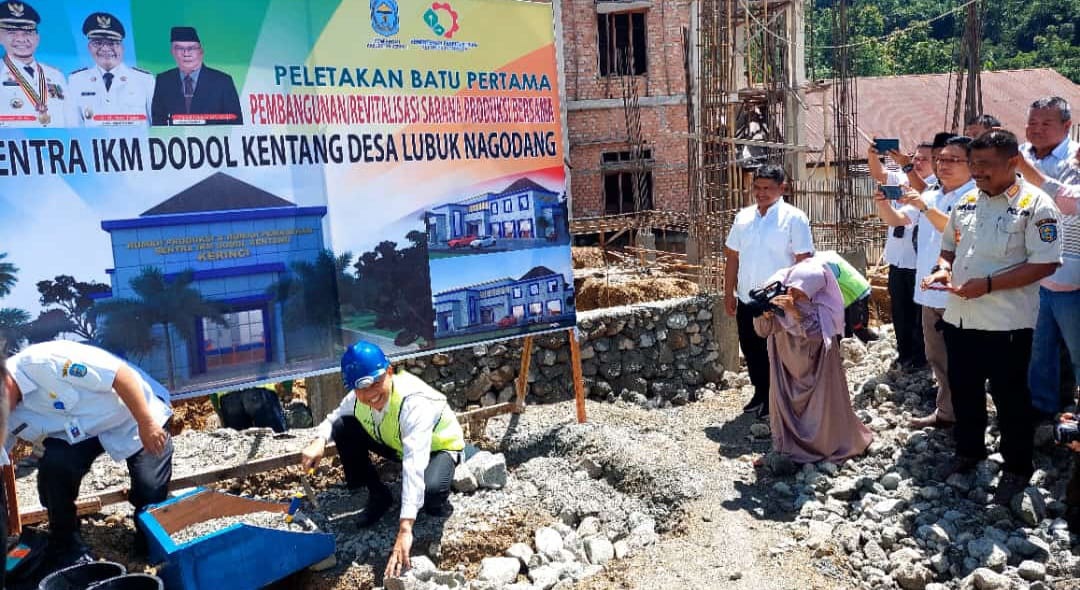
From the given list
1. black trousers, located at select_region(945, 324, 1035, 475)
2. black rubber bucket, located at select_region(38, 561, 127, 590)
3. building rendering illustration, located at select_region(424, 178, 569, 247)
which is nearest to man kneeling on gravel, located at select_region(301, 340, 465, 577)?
black rubber bucket, located at select_region(38, 561, 127, 590)

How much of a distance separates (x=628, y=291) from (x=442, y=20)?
659cm

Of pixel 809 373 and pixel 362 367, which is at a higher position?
pixel 362 367

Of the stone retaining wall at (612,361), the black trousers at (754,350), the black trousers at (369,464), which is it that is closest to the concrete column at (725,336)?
the stone retaining wall at (612,361)

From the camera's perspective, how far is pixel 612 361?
7480 millimetres

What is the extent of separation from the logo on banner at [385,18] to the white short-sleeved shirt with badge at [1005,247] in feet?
10.7

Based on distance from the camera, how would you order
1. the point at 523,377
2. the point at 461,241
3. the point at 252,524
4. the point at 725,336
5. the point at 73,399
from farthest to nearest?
the point at 725,336
the point at 523,377
the point at 461,241
the point at 252,524
the point at 73,399

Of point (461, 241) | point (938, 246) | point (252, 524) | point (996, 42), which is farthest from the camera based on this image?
point (996, 42)

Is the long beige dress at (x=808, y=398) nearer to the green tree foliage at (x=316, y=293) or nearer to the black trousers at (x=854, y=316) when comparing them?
the black trousers at (x=854, y=316)

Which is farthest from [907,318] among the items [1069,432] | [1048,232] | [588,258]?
[588,258]

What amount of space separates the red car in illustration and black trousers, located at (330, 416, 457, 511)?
128 centimetres

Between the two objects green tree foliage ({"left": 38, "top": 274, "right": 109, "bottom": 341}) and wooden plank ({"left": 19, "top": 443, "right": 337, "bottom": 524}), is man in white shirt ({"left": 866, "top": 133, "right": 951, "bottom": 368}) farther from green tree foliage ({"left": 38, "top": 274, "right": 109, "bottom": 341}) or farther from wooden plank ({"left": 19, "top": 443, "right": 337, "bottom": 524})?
green tree foliage ({"left": 38, "top": 274, "right": 109, "bottom": 341})

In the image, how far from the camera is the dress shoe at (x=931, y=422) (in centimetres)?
541

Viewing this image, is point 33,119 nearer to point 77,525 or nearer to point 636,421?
point 77,525

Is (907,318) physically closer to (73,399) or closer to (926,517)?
(926,517)
